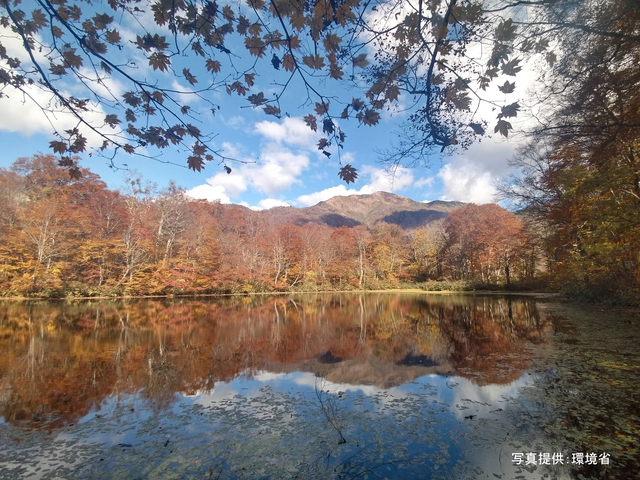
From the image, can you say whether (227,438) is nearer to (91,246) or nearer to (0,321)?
(0,321)

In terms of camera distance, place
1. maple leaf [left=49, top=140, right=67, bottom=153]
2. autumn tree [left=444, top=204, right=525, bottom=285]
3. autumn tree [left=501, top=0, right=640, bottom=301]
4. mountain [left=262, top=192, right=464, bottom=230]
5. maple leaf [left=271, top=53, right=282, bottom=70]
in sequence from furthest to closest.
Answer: mountain [left=262, top=192, right=464, bottom=230] < autumn tree [left=444, top=204, right=525, bottom=285] < autumn tree [left=501, top=0, right=640, bottom=301] < maple leaf [left=49, top=140, right=67, bottom=153] < maple leaf [left=271, top=53, right=282, bottom=70]

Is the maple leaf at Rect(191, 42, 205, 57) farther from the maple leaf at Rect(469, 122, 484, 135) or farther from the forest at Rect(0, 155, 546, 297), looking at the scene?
the forest at Rect(0, 155, 546, 297)

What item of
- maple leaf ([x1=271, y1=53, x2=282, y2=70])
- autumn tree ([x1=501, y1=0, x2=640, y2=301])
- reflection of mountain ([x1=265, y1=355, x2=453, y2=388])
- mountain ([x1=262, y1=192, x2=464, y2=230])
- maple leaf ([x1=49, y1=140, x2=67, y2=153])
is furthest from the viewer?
mountain ([x1=262, y1=192, x2=464, y2=230])

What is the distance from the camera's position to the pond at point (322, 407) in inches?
103

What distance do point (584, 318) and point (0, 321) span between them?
66.4ft

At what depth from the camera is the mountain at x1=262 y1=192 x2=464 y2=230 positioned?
319ft

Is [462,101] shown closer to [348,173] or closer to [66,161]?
[348,173]

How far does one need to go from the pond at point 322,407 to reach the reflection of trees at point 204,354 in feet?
0.16

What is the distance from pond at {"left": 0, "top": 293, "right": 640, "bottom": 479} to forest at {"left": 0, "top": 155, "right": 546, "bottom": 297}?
617 inches

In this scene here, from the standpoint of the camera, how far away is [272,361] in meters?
6.33

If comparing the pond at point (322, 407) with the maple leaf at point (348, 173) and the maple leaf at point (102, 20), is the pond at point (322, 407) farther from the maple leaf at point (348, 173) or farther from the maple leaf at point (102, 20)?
the maple leaf at point (102, 20)

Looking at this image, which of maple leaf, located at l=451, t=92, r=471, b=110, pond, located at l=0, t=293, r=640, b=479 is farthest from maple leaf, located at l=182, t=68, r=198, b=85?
pond, located at l=0, t=293, r=640, b=479

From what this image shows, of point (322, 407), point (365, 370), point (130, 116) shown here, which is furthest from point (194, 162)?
point (365, 370)

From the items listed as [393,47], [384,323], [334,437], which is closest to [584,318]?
[384,323]
